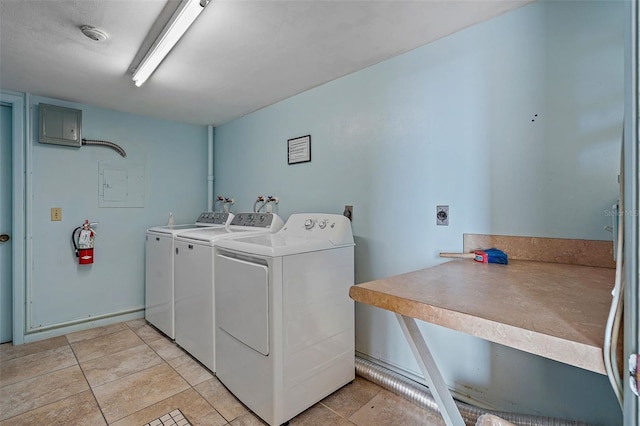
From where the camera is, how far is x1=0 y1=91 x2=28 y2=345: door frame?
8.69ft

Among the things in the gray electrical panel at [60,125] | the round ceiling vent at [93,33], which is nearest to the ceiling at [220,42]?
the round ceiling vent at [93,33]

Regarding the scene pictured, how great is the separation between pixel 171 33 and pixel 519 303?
208cm

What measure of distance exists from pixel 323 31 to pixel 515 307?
174 cm

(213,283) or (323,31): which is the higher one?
(323,31)

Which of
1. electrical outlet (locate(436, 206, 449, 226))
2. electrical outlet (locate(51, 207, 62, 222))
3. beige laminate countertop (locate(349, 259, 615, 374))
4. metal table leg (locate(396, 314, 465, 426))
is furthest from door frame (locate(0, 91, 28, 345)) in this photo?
electrical outlet (locate(436, 206, 449, 226))

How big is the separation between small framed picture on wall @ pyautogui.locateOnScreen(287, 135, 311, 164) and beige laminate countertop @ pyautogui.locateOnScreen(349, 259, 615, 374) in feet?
5.45

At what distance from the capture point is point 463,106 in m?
1.75

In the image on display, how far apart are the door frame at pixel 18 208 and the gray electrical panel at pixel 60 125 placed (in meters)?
0.15

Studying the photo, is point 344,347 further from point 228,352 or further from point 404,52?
point 404,52

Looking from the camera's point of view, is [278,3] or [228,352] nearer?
[278,3]

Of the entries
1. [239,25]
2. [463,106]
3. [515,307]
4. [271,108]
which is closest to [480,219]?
[463,106]

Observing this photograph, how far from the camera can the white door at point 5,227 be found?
2.70 m

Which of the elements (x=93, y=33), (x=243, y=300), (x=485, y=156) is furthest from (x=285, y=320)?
(x=93, y=33)

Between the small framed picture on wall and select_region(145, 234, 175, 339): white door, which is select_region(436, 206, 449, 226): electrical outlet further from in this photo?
select_region(145, 234, 175, 339): white door
